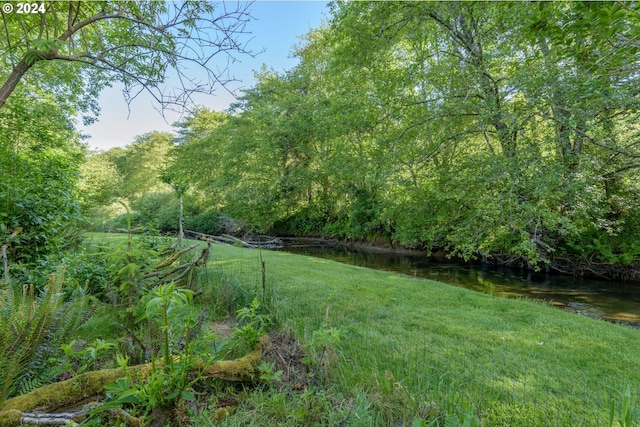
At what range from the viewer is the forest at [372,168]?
187 centimetres

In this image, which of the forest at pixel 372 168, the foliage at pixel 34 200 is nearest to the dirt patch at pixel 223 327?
the forest at pixel 372 168

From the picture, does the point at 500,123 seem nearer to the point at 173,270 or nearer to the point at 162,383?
the point at 173,270

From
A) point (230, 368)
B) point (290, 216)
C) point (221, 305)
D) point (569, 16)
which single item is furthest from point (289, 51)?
point (230, 368)

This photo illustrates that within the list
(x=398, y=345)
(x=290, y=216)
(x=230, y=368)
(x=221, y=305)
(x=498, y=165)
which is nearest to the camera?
(x=230, y=368)

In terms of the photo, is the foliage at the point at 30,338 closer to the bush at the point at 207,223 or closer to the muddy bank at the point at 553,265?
the muddy bank at the point at 553,265

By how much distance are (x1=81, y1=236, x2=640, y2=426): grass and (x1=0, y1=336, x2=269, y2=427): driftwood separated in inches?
7.6

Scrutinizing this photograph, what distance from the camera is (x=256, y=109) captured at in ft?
71.6

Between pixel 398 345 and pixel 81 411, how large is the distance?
250 centimetres

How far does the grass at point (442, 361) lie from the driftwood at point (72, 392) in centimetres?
19

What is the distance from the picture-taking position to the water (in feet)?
22.2

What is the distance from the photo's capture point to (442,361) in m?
2.64

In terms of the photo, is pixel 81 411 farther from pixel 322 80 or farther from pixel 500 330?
pixel 322 80

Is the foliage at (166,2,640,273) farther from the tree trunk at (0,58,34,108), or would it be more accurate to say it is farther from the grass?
the grass

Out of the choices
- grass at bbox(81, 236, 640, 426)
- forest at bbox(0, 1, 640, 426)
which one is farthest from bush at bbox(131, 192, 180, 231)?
grass at bbox(81, 236, 640, 426)
